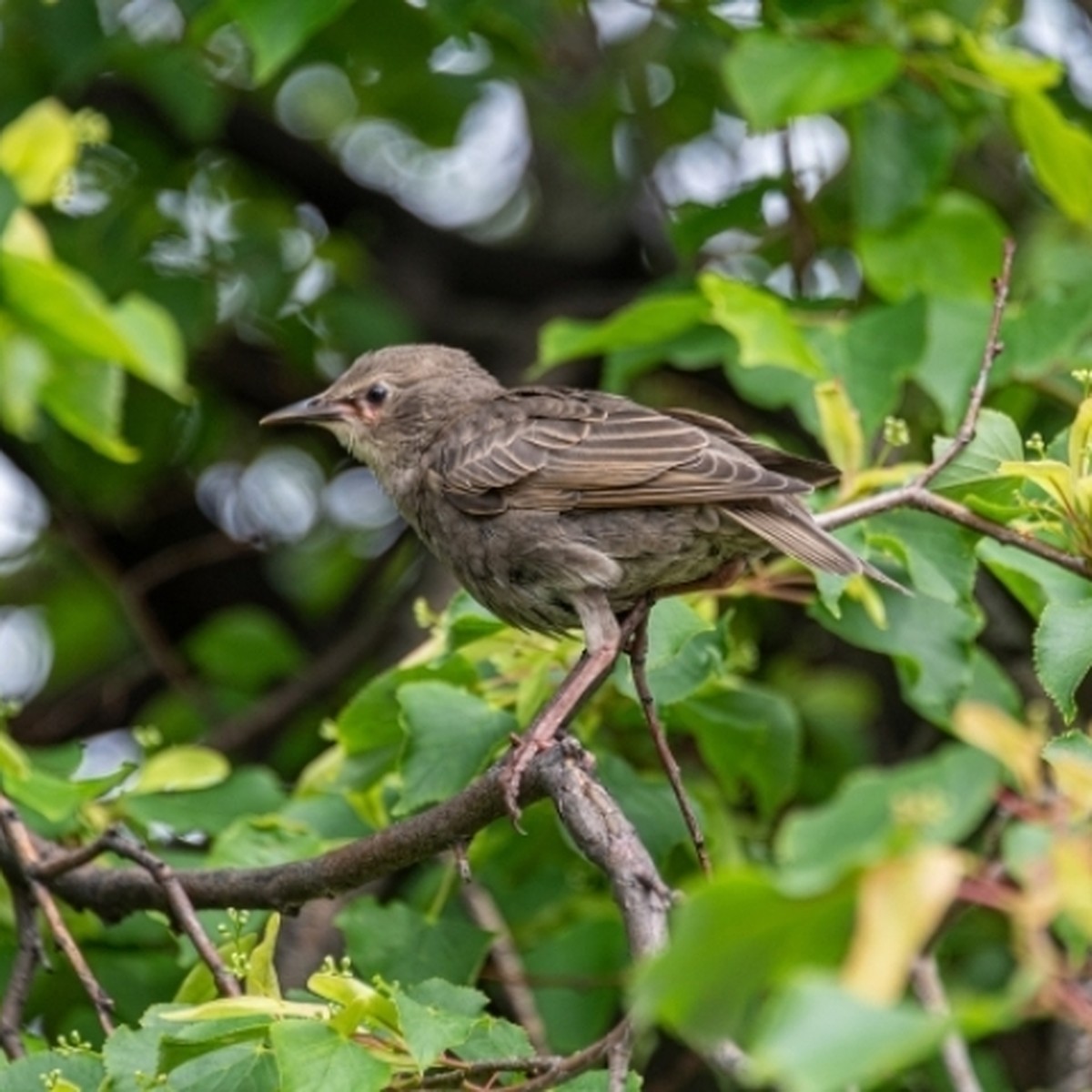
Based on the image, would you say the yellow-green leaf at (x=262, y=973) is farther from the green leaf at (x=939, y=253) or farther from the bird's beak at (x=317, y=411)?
the green leaf at (x=939, y=253)

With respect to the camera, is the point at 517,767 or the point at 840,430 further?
the point at 840,430

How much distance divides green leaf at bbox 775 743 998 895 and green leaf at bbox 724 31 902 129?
10.6ft

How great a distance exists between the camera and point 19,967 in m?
4.09

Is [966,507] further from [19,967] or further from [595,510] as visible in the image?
[19,967]

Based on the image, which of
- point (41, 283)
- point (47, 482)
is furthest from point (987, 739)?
point (47, 482)

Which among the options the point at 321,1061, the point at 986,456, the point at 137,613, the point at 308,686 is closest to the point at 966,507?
the point at 986,456

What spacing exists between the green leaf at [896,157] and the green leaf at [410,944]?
240 cm

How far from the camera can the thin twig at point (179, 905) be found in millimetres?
3539

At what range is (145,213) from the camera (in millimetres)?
7176

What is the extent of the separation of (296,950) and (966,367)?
7.42 feet

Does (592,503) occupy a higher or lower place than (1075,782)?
lower

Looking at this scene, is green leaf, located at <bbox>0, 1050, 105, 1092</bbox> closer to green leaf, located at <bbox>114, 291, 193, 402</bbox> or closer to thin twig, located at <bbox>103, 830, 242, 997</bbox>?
thin twig, located at <bbox>103, 830, 242, 997</bbox>

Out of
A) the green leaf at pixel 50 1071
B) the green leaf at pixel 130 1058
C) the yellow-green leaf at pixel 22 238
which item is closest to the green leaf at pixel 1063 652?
the green leaf at pixel 130 1058

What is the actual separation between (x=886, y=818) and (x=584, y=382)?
5915mm
